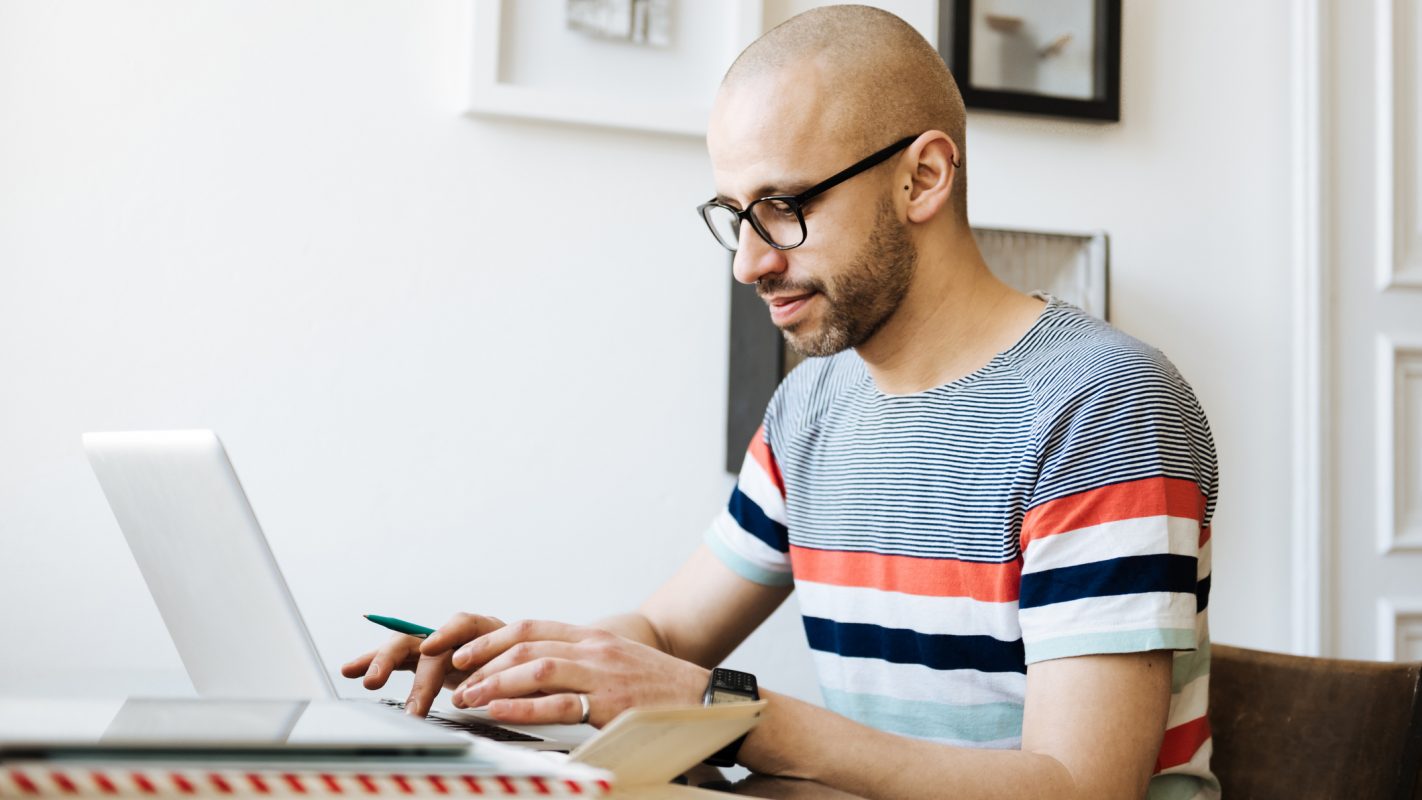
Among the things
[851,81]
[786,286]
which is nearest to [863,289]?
[786,286]

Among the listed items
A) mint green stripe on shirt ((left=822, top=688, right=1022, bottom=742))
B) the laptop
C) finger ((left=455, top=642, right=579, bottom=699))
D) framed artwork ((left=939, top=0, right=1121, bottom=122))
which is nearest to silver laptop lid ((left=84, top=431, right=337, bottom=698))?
the laptop

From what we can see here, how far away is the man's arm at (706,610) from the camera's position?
1.27 m

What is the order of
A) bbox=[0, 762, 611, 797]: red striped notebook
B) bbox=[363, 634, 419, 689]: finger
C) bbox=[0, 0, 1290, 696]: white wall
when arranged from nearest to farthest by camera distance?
bbox=[0, 762, 611, 797]: red striped notebook, bbox=[363, 634, 419, 689]: finger, bbox=[0, 0, 1290, 696]: white wall

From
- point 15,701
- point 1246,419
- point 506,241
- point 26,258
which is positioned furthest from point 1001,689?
point 26,258

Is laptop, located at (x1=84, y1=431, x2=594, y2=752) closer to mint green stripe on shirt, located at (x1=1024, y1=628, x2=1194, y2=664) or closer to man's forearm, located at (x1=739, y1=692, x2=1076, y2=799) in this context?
man's forearm, located at (x1=739, y1=692, x2=1076, y2=799)

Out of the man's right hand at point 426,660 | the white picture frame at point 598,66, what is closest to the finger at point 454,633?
the man's right hand at point 426,660

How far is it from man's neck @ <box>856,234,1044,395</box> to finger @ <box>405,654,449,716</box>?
1.55 ft

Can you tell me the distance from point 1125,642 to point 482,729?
42 cm

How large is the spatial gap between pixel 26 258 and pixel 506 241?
53 centimetres

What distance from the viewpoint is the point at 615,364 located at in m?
1.61

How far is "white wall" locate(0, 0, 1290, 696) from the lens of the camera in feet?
4.64

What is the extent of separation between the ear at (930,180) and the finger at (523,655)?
0.53 meters

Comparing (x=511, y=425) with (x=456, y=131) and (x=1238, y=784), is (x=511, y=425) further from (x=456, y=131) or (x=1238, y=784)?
(x=1238, y=784)

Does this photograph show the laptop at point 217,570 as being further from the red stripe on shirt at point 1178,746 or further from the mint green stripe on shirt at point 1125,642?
the red stripe on shirt at point 1178,746
